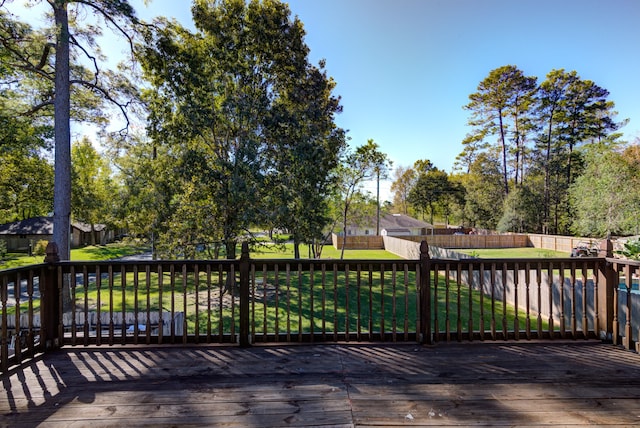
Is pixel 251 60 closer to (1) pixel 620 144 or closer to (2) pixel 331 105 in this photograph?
(2) pixel 331 105

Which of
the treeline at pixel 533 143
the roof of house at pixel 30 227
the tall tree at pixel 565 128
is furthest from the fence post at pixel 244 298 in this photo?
the tall tree at pixel 565 128

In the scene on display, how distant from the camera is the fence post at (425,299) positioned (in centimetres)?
290

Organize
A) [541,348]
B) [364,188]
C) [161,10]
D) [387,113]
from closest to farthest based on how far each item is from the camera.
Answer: [541,348]
[161,10]
[387,113]
[364,188]

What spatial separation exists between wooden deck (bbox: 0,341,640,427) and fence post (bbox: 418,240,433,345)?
0.42ft

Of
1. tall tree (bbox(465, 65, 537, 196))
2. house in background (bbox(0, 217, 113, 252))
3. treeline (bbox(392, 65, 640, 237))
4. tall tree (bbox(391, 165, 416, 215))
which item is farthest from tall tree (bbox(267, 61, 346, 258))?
tall tree (bbox(391, 165, 416, 215))

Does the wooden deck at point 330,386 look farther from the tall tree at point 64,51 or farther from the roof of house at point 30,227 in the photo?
the roof of house at point 30,227

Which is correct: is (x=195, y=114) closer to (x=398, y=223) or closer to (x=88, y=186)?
(x=88, y=186)

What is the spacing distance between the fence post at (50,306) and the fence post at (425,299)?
3302 millimetres

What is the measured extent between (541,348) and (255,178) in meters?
6.88

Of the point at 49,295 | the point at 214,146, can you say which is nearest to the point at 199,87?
the point at 214,146

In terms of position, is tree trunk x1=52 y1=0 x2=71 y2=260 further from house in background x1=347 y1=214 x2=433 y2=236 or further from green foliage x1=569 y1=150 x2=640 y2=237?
→ house in background x1=347 y1=214 x2=433 y2=236

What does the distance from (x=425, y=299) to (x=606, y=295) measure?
1769 millimetres

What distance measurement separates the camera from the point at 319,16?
8617 mm

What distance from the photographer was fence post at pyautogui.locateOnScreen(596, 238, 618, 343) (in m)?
2.96
